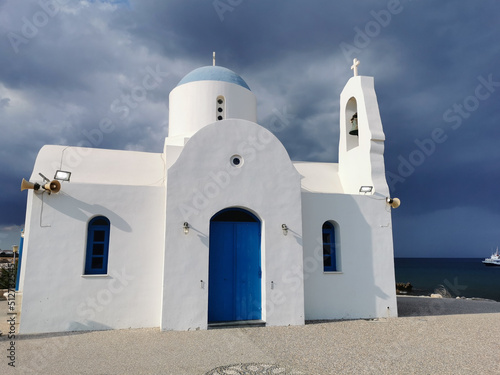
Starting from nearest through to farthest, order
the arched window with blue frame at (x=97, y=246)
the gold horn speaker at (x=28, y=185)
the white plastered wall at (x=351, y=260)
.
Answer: the gold horn speaker at (x=28, y=185), the arched window with blue frame at (x=97, y=246), the white plastered wall at (x=351, y=260)

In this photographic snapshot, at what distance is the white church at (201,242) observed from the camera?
28.9ft

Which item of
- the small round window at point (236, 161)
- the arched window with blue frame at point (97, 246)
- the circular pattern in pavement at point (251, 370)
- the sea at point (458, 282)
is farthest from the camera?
the sea at point (458, 282)

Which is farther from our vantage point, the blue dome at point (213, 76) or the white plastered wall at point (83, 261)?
the blue dome at point (213, 76)

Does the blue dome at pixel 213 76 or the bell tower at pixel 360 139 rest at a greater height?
the blue dome at pixel 213 76

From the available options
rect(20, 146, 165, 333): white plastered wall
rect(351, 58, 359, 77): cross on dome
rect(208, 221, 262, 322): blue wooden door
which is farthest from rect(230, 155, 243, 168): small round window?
rect(351, 58, 359, 77): cross on dome

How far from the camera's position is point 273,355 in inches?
268

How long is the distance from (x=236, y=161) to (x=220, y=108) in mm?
3752

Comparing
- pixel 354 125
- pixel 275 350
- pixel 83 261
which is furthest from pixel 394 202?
pixel 83 261

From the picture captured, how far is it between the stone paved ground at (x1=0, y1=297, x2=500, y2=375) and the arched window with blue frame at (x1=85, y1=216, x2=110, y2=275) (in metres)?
1.58

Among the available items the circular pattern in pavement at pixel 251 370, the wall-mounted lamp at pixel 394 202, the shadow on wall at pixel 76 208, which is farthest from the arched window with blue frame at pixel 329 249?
the shadow on wall at pixel 76 208

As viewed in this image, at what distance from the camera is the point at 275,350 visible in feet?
23.5

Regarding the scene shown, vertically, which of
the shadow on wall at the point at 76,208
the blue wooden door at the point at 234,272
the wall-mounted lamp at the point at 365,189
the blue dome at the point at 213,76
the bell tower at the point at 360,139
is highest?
the blue dome at the point at 213,76

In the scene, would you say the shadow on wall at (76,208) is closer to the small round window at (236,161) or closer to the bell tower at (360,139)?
the small round window at (236,161)

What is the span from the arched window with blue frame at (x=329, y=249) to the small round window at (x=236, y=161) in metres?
3.44
